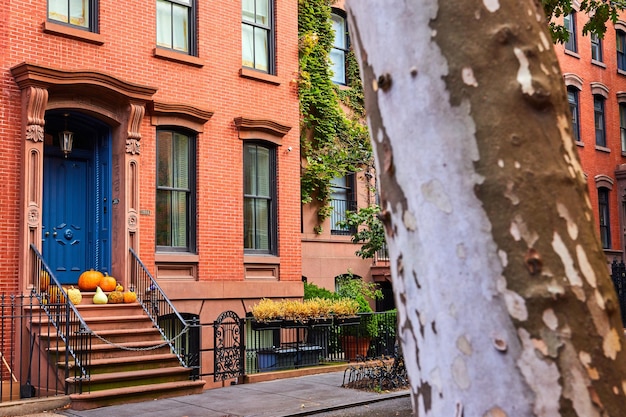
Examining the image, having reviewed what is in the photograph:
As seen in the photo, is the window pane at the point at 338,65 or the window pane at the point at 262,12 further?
the window pane at the point at 338,65

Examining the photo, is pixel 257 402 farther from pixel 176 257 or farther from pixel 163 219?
pixel 163 219

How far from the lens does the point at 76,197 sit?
46.0 ft

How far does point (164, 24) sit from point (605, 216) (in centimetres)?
2112

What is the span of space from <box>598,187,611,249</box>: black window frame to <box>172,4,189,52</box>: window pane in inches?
787

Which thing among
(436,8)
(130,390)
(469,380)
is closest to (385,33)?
(436,8)

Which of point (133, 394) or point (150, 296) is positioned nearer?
point (133, 394)

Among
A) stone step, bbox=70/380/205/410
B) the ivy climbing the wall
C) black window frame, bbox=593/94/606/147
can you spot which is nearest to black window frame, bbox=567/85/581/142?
black window frame, bbox=593/94/606/147

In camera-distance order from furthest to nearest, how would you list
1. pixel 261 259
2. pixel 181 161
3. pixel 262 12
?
pixel 262 12 < pixel 261 259 < pixel 181 161

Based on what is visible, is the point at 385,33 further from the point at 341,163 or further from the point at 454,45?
the point at 341,163

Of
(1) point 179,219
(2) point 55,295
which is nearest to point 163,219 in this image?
(1) point 179,219

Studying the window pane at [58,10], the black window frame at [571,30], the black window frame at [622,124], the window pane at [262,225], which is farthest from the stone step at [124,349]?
the black window frame at [622,124]

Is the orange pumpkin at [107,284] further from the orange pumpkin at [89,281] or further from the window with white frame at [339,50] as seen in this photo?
the window with white frame at [339,50]

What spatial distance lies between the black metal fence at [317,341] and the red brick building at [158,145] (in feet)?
3.04

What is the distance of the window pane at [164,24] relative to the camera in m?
15.3
